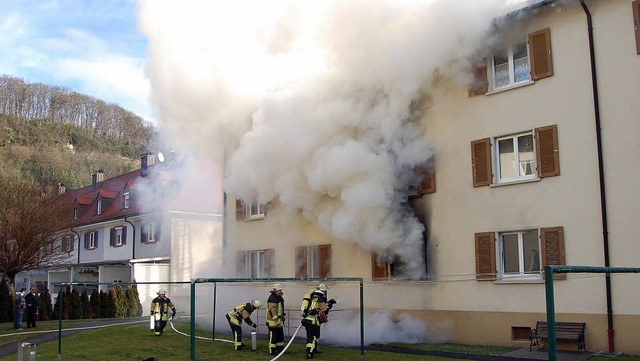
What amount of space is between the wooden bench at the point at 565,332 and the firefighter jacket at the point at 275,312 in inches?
214

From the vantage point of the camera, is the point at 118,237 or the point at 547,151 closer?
the point at 547,151

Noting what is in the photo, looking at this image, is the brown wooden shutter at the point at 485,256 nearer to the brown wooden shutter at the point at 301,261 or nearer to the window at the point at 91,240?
the brown wooden shutter at the point at 301,261

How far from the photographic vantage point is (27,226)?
27.1 meters

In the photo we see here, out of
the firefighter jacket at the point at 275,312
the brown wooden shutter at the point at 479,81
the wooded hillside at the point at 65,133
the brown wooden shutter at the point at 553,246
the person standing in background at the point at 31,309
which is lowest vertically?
the person standing in background at the point at 31,309

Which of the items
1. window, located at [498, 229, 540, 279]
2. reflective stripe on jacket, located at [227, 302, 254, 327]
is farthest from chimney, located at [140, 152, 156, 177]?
window, located at [498, 229, 540, 279]

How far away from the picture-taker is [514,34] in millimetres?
14773

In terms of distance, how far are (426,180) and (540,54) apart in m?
4.19

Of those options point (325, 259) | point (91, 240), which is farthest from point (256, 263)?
point (91, 240)

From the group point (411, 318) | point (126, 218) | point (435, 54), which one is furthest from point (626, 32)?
point (126, 218)

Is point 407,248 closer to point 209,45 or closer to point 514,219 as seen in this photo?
point 514,219

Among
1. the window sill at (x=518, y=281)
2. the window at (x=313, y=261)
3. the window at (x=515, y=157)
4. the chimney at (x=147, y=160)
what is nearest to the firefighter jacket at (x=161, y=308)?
the window at (x=313, y=261)

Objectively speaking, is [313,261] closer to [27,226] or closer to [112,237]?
[27,226]

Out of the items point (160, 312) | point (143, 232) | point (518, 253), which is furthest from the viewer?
point (143, 232)

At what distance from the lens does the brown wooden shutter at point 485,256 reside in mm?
14633
